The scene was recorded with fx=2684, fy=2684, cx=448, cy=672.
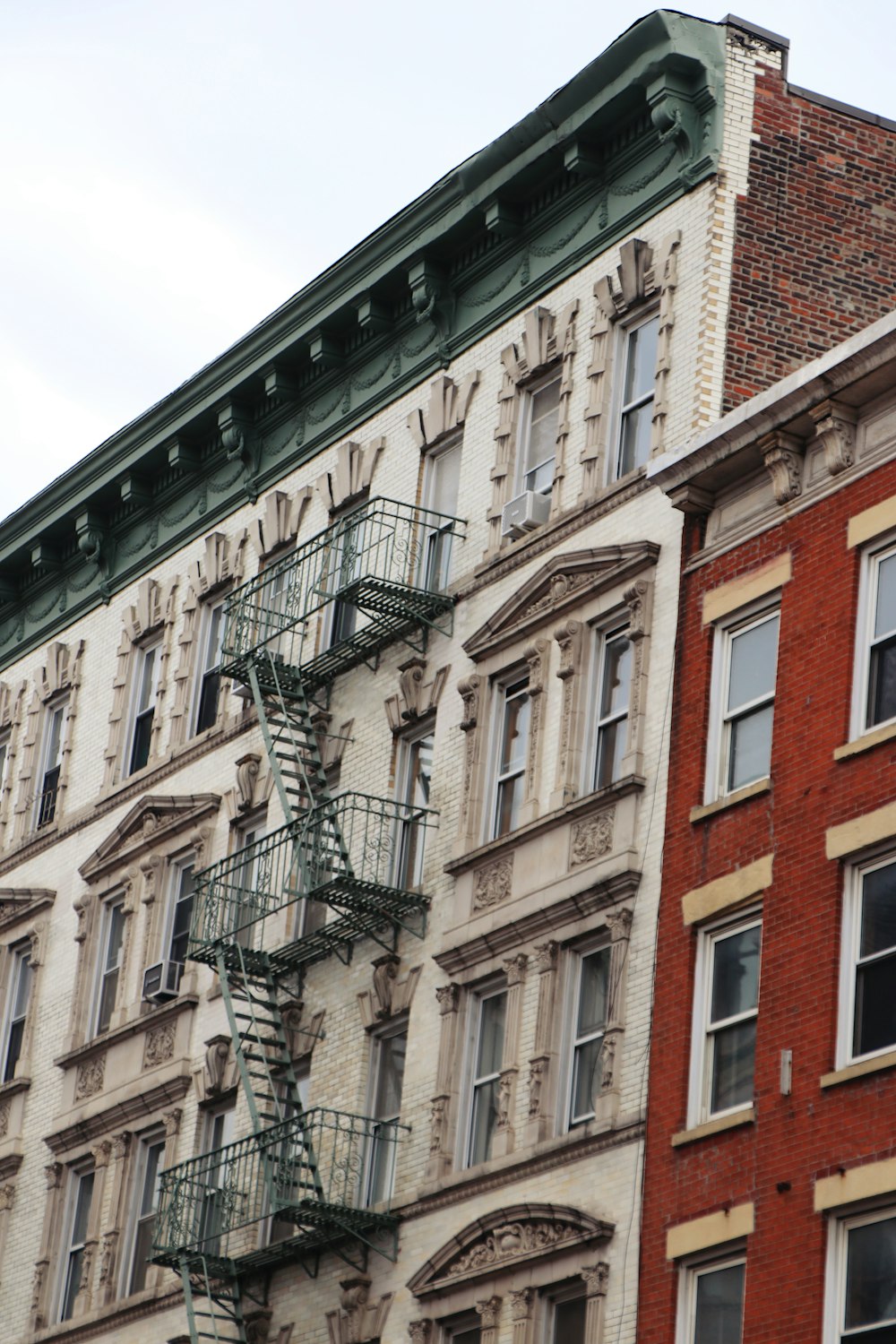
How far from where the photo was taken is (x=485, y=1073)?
30234mm

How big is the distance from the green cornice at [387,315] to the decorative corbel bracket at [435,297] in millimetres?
24

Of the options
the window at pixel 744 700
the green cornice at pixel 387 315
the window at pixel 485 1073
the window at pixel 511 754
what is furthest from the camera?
the green cornice at pixel 387 315

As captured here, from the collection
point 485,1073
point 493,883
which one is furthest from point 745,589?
point 485,1073

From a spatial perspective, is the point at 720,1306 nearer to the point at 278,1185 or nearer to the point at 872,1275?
the point at 872,1275

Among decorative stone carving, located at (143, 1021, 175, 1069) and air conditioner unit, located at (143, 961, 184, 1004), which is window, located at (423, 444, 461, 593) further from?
decorative stone carving, located at (143, 1021, 175, 1069)

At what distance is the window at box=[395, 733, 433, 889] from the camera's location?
32750 millimetres

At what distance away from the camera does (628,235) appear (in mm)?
32750

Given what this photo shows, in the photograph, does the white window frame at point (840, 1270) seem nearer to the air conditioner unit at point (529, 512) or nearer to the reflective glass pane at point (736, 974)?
the reflective glass pane at point (736, 974)

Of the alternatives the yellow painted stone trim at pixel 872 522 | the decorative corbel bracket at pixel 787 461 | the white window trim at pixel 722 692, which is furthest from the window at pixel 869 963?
the decorative corbel bracket at pixel 787 461

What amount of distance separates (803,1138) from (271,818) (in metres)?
13.2

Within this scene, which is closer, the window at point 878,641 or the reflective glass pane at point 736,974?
the window at point 878,641

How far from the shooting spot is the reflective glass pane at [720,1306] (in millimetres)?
24906

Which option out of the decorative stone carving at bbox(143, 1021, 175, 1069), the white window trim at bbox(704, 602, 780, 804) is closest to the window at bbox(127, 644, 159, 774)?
the decorative stone carving at bbox(143, 1021, 175, 1069)

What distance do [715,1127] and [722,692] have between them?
16.1ft
